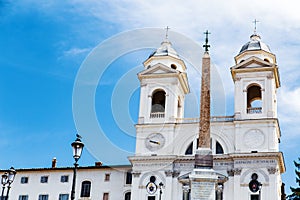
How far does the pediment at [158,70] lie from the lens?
54406 millimetres

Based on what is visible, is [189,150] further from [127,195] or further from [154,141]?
[127,195]

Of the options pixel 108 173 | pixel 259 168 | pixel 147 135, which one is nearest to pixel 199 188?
pixel 259 168

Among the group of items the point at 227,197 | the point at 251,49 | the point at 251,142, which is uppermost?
the point at 251,49

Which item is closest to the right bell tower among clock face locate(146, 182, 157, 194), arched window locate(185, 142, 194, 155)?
arched window locate(185, 142, 194, 155)

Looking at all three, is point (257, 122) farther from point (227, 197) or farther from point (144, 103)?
point (144, 103)

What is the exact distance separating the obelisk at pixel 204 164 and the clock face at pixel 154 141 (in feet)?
64.9

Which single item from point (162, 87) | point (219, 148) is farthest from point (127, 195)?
point (162, 87)

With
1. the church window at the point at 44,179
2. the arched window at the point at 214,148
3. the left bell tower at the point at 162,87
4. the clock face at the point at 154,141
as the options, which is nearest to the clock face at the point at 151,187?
the clock face at the point at 154,141

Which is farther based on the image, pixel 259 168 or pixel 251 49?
pixel 251 49

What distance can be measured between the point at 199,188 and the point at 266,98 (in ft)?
80.4

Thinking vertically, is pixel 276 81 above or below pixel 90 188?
above

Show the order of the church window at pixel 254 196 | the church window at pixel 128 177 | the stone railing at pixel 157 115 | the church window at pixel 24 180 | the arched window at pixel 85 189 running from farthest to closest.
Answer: the church window at pixel 24 180 → the arched window at pixel 85 189 → the church window at pixel 128 177 → the stone railing at pixel 157 115 → the church window at pixel 254 196

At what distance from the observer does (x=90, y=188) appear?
55.3 m

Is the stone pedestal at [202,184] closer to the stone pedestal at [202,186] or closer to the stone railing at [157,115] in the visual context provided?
the stone pedestal at [202,186]
